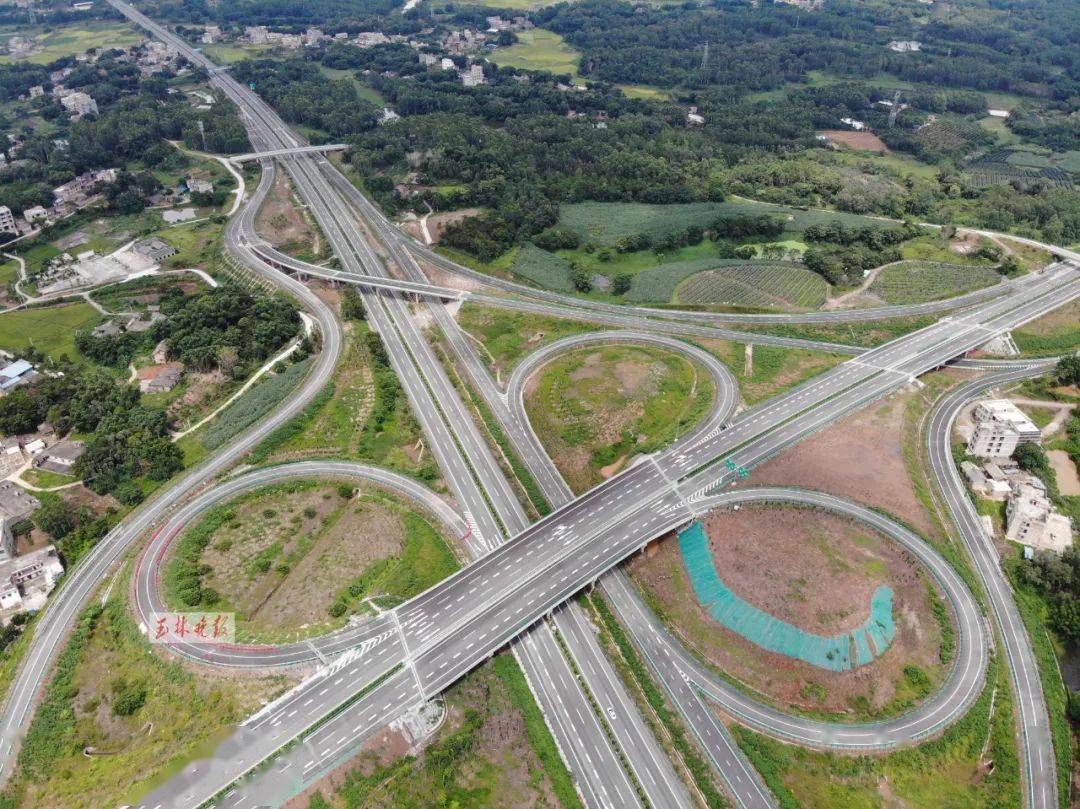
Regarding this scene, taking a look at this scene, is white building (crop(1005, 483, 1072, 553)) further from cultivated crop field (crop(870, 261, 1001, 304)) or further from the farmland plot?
cultivated crop field (crop(870, 261, 1001, 304))

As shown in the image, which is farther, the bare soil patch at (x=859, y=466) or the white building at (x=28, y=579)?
the bare soil patch at (x=859, y=466)

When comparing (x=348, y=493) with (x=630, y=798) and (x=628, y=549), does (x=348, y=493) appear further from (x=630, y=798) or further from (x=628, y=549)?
(x=630, y=798)

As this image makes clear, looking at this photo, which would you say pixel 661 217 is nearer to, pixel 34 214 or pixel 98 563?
pixel 98 563

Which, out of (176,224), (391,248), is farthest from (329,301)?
(176,224)

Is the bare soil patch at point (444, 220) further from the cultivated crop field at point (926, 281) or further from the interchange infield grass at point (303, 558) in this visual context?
the cultivated crop field at point (926, 281)

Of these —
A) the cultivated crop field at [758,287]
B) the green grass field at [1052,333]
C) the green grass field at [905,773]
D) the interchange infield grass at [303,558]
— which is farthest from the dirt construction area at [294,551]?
the green grass field at [1052,333]

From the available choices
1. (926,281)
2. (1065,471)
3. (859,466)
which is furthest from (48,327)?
(1065,471)
